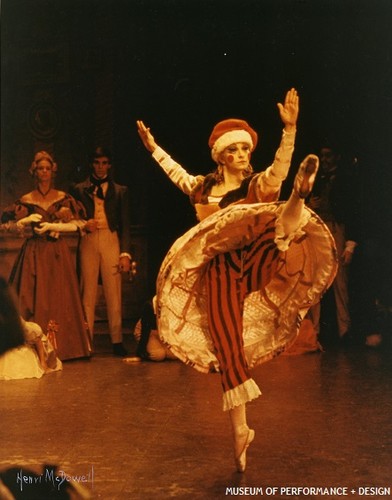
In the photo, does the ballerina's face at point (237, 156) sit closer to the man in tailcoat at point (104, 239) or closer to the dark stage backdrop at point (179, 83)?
the dark stage backdrop at point (179, 83)

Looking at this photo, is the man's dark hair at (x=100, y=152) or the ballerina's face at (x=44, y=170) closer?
the ballerina's face at (x=44, y=170)

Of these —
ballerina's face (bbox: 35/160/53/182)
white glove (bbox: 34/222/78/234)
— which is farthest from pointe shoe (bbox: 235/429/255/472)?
ballerina's face (bbox: 35/160/53/182)

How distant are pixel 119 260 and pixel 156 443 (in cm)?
249

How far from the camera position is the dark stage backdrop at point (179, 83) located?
5102mm

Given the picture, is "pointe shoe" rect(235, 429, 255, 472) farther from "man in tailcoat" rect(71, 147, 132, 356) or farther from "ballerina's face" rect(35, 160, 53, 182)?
"ballerina's face" rect(35, 160, 53, 182)

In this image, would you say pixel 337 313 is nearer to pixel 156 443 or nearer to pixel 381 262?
pixel 381 262

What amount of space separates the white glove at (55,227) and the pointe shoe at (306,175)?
10.3 ft

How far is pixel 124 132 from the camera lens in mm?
6637

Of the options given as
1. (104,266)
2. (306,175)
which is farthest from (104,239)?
(306,175)

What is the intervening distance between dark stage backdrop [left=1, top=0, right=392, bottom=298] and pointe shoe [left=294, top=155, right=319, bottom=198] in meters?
2.08

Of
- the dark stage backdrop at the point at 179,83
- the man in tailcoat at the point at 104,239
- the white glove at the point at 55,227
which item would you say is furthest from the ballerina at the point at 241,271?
the man in tailcoat at the point at 104,239

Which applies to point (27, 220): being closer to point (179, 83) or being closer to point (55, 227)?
point (55, 227)

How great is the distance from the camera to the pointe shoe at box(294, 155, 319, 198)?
267 cm

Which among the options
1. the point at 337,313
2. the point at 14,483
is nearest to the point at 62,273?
the point at 337,313
